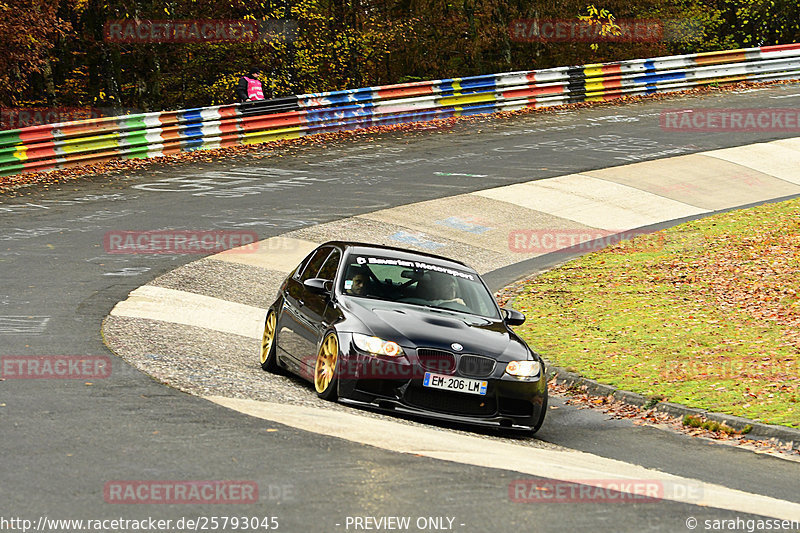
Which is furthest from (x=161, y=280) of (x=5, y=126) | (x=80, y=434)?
(x=5, y=126)

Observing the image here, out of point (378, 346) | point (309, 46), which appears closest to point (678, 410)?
point (378, 346)

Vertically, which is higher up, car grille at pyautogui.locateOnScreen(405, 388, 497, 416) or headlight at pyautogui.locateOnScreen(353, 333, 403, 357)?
headlight at pyautogui.locateOnScreen(353, 333, 403, 357)

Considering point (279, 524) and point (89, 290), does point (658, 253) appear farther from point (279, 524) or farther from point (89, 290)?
point (279, 524)

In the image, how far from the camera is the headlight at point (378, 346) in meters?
9.58

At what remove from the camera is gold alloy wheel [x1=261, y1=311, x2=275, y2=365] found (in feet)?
38.8

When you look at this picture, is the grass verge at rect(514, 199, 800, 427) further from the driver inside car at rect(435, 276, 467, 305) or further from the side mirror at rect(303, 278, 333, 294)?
the side mirror at rect(303, 278, 333, 294)

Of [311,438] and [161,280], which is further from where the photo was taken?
[161,280]

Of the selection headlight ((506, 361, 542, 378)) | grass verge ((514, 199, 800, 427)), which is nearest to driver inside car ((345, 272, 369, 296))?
headlight ((506, 361, 542, 378))

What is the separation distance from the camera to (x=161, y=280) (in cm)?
1623

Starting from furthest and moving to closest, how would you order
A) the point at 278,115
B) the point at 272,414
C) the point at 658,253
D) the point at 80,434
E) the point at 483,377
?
the point at 278,115, the point at 658,253, the point at 483,377, the point at 272,414, the point at 80,434

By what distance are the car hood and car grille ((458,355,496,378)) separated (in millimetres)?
70

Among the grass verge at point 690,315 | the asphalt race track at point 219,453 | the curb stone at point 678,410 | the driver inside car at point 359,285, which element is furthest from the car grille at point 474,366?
the grass verge at point 690,315

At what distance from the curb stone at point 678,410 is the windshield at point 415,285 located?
170 centimetres

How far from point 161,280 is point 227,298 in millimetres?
1063
